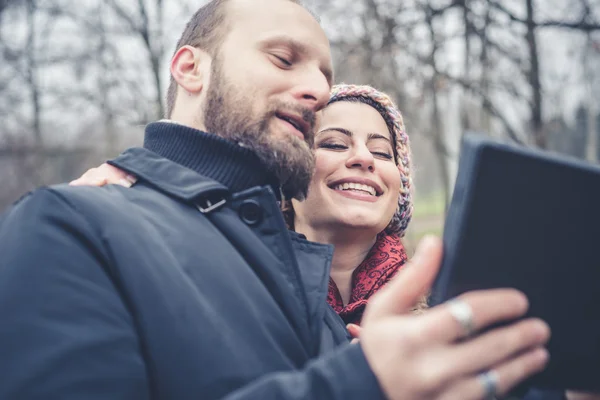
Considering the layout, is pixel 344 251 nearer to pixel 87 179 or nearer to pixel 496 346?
pixel 87 179

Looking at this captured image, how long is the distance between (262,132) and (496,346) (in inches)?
44.2

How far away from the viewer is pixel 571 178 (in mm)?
887

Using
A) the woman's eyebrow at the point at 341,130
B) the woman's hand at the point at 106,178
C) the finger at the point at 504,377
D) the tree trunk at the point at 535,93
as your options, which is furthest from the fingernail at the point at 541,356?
the tree trunk at the point at 535,93

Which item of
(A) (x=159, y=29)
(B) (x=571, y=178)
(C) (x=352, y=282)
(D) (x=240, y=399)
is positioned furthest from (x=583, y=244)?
(A) (x=159, y=29)

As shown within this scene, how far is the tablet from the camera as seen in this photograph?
866 mm

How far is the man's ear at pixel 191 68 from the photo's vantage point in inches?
75.2

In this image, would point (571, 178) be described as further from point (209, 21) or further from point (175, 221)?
point (209, 21)

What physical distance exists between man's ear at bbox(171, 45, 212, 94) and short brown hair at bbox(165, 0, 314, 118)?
0.04 metres


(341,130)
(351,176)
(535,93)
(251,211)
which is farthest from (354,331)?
(535,93)

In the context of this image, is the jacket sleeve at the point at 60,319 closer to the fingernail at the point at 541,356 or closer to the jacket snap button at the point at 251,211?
the jacket snap button at the point at 251,211

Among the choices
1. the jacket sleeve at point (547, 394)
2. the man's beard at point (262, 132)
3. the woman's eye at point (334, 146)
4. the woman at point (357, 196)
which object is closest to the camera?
the jacket sleeve at point (547, 394)

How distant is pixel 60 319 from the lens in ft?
3.15

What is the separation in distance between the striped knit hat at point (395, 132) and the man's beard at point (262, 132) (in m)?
0.79

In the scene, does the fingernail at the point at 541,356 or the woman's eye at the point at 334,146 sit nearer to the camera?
the fingernail at the point at 541,356
